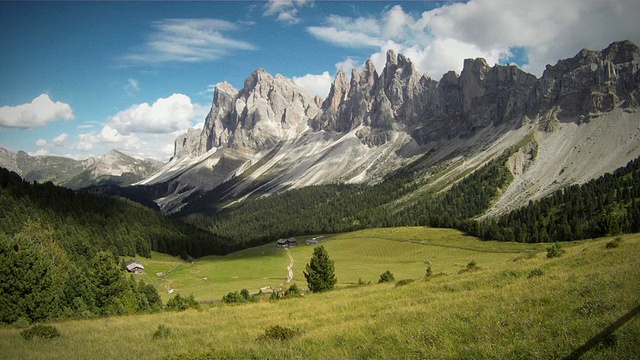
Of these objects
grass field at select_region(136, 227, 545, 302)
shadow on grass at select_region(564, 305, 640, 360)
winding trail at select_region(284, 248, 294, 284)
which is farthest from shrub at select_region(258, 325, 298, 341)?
winding trail at select_region(284, 248, 294, 284)

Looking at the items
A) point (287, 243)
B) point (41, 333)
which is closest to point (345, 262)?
point (287, 243)

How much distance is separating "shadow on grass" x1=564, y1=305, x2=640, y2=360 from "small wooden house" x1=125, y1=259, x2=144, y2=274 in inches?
4496

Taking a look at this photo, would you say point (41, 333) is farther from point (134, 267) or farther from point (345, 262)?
point (345, 262)

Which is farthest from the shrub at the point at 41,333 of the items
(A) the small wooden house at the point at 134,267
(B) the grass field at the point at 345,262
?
(A) the small wooden house at the point at 134,267

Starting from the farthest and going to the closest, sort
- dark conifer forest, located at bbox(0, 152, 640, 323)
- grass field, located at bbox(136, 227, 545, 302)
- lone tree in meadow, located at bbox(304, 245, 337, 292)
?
grass field, located at bbox(136, 227, 545, 302) → lone tree in meadow, located at bbox(304, 245, 337, 292) → dark conifer forest, located at bbox(0, 152, 640, 323)

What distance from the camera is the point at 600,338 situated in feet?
36.9

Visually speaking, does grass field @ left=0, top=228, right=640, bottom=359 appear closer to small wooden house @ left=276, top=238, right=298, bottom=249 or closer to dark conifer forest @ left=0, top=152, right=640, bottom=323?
dark conifer forest @ left=0, top=152, right=640, bottom=323

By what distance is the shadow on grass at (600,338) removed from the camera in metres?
10.9

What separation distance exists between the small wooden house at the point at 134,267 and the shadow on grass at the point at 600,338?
114m

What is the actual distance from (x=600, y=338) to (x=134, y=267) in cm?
11517

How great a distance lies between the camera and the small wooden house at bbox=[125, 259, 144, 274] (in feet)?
347

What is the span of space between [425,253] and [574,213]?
77.5 meters

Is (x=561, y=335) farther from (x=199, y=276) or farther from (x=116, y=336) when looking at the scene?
(x=199, y=276)

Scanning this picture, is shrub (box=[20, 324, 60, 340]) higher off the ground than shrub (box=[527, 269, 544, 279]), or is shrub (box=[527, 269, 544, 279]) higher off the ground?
shrub (box=[527, 269, 544, 279])
